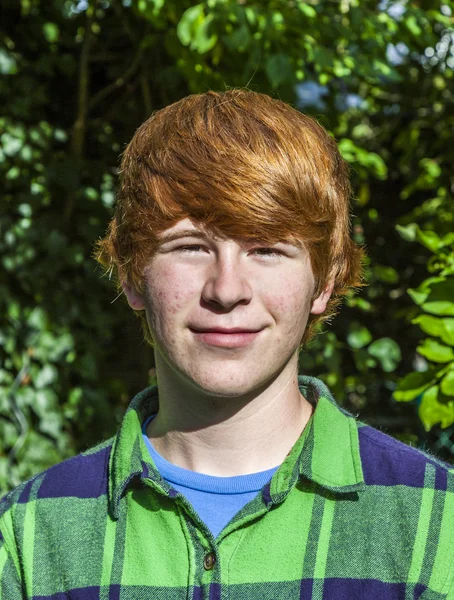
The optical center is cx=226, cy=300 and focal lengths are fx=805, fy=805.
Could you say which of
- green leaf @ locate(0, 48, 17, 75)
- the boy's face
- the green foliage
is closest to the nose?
the boy's face

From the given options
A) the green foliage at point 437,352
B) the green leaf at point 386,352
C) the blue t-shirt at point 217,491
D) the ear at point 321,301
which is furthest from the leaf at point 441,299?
the green leaf at point 386,352

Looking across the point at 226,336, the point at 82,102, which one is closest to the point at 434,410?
the point at 226,336

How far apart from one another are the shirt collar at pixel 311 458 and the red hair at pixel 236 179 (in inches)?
9.6

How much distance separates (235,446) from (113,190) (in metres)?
2.07

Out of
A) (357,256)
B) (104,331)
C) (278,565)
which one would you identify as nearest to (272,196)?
(357,256)

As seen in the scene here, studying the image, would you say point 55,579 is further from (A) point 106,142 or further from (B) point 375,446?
(A) point 106,142

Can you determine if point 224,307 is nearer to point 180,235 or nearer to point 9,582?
point 180,235

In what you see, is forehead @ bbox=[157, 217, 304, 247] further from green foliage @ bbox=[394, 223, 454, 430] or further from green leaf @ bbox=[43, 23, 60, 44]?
green leaf @ bbox=[43, 23, 60, 44]

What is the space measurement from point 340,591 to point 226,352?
448 millimetres

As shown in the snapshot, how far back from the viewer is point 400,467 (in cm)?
143

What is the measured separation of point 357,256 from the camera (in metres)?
1.72

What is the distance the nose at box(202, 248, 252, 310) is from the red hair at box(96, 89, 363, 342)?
1.9 inches

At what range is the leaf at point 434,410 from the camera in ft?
6.78

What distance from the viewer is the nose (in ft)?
4.41
